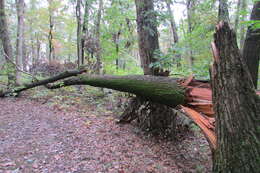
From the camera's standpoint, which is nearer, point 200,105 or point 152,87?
point 200,105

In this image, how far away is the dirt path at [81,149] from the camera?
129 inches

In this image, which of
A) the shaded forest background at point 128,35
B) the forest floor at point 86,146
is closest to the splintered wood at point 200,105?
the shaded forest background at point 128,35

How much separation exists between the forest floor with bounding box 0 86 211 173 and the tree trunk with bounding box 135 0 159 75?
6.98ft

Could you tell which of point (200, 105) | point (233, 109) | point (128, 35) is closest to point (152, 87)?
point (200, 105)

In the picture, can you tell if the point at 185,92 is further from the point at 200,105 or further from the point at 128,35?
the point at 128,35

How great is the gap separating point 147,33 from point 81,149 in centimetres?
371

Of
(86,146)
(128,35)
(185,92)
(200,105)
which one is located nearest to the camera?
(200,105)

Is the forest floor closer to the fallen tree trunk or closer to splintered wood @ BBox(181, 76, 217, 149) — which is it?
splintered wood @ BBox(181, 76, 217, 149)

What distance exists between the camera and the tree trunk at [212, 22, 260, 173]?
7.10 feet

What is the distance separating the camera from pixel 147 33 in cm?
520

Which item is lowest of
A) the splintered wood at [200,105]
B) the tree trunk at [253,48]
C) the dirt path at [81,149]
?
the dirt path at [81,149]

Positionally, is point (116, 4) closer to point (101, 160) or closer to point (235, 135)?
point (101, 160)

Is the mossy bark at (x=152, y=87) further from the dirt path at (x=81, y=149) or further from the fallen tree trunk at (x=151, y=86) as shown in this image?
the dirt path at (x=81, y=149)

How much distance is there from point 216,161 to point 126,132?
2908 mm
